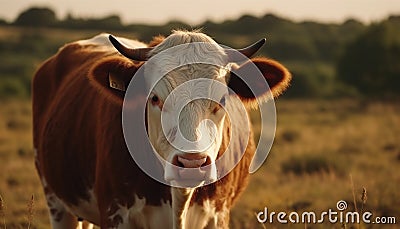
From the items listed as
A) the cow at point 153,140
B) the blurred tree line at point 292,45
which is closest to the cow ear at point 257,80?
the cow at point 153,140

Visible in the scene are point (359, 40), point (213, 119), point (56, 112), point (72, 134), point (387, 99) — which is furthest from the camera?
point (359, 40)

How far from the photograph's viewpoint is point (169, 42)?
15.6ft

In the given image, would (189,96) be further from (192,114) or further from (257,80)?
(257,80)

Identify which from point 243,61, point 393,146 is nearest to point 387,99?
point 393,146

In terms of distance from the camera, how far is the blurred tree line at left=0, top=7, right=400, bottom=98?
123ft

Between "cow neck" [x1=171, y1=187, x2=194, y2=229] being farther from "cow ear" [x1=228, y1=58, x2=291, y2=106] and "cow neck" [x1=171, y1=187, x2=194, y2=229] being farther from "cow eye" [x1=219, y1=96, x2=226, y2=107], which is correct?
"cow ear" [x1=228, y1=58, x2=291, y2=106]

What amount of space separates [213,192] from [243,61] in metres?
0.88

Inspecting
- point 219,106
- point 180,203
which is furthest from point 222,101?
point 180,203

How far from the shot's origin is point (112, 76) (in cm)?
494

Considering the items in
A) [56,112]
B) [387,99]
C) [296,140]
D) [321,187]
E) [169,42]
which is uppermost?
[169,42]

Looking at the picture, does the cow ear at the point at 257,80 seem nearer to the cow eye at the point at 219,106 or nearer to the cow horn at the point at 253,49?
the cow horn at the point at 253,49

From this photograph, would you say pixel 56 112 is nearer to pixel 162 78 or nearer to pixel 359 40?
pixel 162 78

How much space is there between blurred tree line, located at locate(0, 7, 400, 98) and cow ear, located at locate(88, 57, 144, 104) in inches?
1253

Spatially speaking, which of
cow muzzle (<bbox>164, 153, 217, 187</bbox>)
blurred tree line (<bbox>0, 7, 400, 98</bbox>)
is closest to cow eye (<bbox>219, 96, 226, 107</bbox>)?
cow muzzle (<bbox>164, 153, 217, 187</bbox>)
